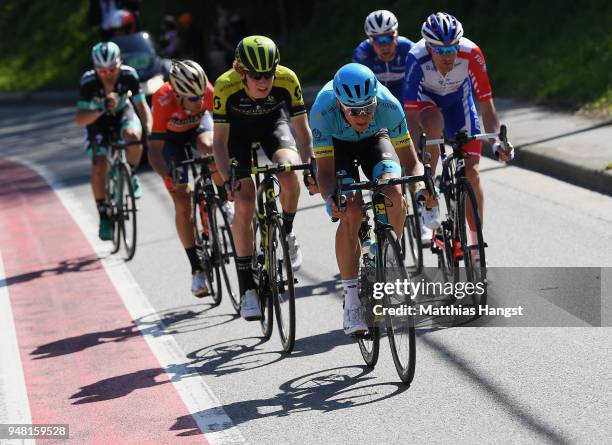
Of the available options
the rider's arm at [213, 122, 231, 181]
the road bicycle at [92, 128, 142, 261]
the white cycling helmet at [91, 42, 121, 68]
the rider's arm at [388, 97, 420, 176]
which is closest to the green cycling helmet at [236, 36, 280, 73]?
the rider's arm at [213, 122, 231, 181]

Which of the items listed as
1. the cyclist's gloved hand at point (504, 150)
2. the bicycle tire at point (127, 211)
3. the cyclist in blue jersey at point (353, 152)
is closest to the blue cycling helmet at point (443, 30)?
the cyclist's gloved hand at point (504, 150)

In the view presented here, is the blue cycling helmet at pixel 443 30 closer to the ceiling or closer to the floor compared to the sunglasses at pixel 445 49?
closer to the ceiling

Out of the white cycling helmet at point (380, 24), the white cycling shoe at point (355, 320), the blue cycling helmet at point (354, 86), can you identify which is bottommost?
the white cycling shoe at point (355, 320)

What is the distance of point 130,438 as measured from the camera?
649 cm

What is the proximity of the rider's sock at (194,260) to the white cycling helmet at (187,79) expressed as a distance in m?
1.28

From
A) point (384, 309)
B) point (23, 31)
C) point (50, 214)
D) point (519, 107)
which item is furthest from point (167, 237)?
point (23, 31)

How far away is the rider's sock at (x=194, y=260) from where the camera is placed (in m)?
9.42

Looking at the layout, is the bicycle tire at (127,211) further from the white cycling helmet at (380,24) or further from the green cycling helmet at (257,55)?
the green cycling helmet at (257,55)

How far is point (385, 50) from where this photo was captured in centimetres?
1034

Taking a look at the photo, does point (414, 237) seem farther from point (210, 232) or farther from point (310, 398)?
point (310, 398)

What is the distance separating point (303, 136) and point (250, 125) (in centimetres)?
40

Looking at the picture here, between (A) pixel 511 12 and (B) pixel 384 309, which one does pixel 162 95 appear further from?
(A) pixel 511 12

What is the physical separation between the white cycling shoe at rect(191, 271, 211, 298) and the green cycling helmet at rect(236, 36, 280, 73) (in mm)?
2068

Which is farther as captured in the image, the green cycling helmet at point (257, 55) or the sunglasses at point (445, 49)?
the sunglasses at point (445, 49)
